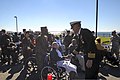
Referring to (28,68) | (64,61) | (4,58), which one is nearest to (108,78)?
(64,61)

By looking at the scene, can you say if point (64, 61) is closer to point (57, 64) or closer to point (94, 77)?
point (57, 64)

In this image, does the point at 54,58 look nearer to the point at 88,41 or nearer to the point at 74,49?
the point at 74,49

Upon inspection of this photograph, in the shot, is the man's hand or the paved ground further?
the paved ground

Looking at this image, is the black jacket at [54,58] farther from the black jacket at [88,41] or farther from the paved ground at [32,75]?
the black jacket at [88,41]

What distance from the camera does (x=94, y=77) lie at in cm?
441

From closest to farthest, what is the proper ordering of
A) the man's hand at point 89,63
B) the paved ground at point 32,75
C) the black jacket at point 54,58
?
1. the man's hand at point 89,63
2. the black jacket at point 54,58
3. the paved ground at point 32,75

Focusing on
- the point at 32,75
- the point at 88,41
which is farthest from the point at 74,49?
the point at 88,41

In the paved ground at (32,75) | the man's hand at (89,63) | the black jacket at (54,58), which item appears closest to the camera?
the man's hand at (89,63)

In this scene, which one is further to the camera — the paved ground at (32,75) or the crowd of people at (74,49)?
the paved ground at (32,75)

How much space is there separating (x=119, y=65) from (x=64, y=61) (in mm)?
5036

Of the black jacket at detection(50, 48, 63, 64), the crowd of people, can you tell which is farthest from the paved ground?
the black jacket at detection(50, 48, 63, 64)

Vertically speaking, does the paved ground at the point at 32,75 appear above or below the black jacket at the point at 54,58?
below

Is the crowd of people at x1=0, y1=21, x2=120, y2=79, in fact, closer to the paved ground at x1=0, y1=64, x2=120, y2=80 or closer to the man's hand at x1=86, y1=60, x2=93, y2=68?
the man's hand at x1=86, y1=60, x2=93, y2=68

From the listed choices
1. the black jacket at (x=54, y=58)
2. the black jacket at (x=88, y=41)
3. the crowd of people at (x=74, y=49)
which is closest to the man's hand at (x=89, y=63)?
the crowd of people at (x=74, y=49)
